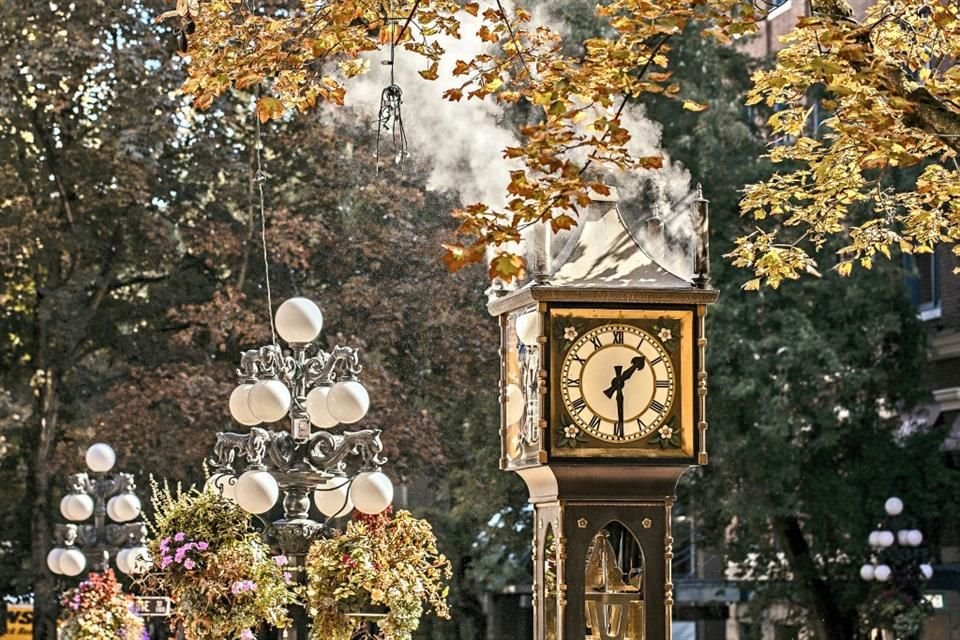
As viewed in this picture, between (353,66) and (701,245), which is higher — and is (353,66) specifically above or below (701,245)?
above

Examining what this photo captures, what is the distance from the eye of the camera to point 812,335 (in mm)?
22234

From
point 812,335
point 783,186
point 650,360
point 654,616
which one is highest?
point 812,335

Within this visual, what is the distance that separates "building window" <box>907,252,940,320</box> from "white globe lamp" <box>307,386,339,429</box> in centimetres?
1351

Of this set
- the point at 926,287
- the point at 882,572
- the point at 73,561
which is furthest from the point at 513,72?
the point at 926,287

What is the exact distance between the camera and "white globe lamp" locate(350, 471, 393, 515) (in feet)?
38.2

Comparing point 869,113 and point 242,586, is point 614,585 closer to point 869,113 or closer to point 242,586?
point 869,113

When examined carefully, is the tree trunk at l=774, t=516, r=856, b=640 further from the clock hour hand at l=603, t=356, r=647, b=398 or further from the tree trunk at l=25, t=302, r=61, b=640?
the clock hour hand at l=603, t=356, r=647, b=398

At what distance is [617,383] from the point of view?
760cm

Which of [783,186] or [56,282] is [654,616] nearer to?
[783,186]

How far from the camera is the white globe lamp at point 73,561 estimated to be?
64.6ft

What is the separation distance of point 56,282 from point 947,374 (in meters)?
10.2

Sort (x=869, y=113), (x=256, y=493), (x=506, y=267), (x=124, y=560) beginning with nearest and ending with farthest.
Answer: (x=506, y=267) → (x=869, y=113) → (x=256, y=493) → (x=124, y=560)

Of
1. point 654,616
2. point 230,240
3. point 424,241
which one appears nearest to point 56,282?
point 230,240

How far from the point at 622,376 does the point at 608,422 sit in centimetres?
17
